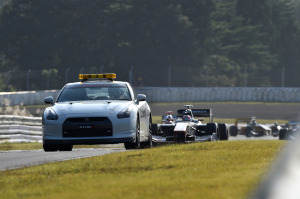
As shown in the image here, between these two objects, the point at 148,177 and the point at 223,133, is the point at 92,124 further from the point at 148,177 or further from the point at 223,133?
the point at 223,133

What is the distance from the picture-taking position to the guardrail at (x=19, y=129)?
23.5m

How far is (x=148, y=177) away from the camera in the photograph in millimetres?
8844

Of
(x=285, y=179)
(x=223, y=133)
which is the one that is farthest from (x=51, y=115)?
(x=285, y=179)

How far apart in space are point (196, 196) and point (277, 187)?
101 inches

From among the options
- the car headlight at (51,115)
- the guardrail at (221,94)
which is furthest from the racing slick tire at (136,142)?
the guardrail at (221,94)

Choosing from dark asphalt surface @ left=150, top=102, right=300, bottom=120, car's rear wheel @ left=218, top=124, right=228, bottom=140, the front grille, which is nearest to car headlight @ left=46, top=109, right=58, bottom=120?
the front grille

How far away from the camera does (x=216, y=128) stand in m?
21.4

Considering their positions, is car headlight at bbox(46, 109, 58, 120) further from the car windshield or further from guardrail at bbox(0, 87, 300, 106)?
guardrail at bbox(0, 87, 300, 106)

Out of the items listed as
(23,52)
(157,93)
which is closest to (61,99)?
(157,93)

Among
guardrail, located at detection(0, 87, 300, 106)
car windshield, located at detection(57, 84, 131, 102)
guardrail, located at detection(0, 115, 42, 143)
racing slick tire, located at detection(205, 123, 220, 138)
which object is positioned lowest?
guardrail, located at detection(0, 87, 300, 106)

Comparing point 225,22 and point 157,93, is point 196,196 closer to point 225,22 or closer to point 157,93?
point 157,93

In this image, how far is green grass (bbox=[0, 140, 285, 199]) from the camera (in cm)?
732

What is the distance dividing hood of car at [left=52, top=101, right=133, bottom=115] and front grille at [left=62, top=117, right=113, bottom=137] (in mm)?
146

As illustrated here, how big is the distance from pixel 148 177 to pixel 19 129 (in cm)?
1612
